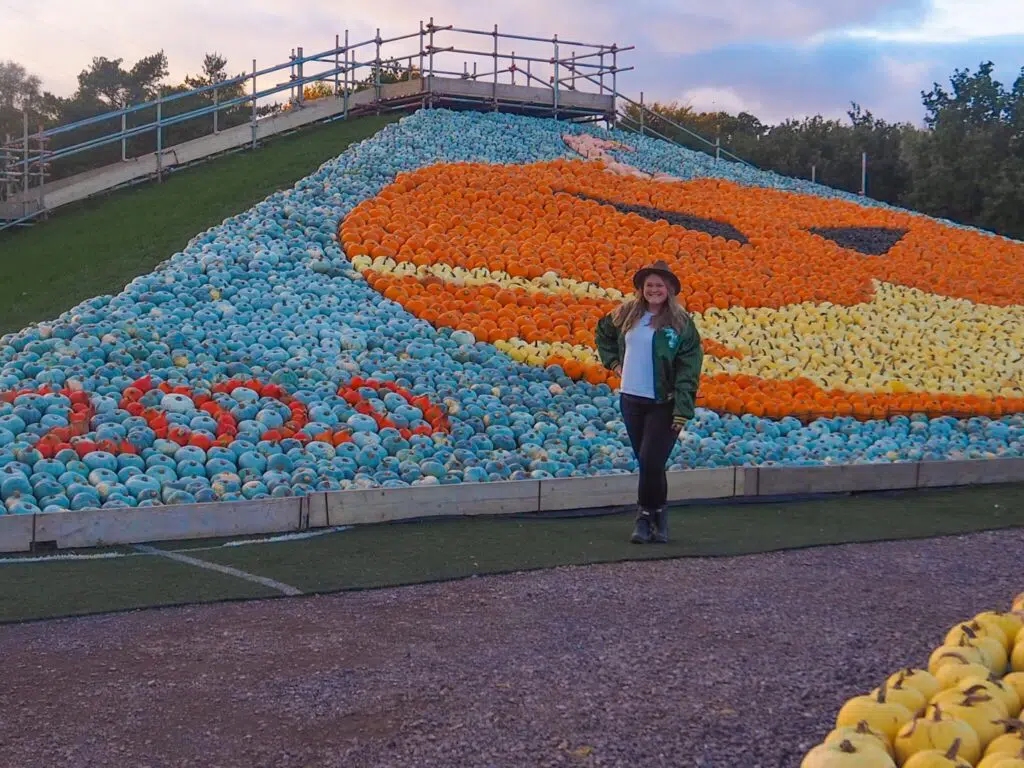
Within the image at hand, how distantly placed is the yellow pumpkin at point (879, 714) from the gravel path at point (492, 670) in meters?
0.66

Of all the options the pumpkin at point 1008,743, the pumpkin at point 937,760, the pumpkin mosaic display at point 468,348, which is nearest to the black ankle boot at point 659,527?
the pumpkin mosaic display at point 468,348

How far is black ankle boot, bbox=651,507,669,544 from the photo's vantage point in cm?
659

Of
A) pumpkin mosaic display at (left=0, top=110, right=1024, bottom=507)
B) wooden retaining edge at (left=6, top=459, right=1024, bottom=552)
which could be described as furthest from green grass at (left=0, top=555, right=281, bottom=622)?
pumpkin mosaic display at (left=0, top=110, right=1024, bottom=507)

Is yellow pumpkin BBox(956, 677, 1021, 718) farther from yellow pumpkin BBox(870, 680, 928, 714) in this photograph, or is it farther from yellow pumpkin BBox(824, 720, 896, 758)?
yellow pumpkin BBox(824, 720, 896, 758)

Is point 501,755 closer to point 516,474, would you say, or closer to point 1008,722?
point 1008,722

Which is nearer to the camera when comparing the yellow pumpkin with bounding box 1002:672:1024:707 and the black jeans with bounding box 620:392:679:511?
the yellow pumpkin with bounding box 1002:672:1024:707

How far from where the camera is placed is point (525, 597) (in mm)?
5270

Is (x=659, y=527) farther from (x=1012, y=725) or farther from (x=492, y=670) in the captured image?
(x=1012, y=725)

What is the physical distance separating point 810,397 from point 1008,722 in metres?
7.81

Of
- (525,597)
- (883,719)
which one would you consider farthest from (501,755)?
(525,597)

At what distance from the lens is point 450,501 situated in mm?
7238

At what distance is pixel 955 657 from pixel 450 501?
14.6 ft

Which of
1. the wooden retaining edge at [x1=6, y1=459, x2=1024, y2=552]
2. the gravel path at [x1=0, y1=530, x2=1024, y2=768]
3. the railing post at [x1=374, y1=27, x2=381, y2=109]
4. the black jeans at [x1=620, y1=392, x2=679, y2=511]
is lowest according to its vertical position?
the gravel path at [x1=0, y1=530, x2=1024, y2=768]

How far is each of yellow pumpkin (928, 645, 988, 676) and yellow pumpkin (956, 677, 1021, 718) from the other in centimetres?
18
